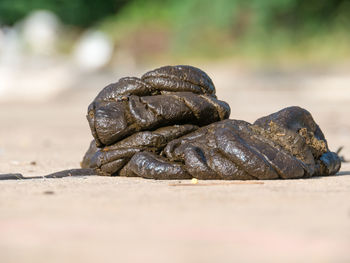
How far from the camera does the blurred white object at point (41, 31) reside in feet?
101

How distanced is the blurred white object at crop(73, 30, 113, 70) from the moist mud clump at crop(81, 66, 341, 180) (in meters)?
21.5

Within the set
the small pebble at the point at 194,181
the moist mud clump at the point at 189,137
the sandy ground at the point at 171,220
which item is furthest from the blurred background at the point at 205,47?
the sandy ground at the point at 171,220

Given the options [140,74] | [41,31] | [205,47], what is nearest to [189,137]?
[140,74]

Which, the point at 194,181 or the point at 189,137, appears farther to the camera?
the point at 189,137

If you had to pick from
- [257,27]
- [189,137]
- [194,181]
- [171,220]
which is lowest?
[171,220]

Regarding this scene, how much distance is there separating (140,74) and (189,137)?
18924 mm

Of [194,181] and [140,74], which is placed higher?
[140,74]

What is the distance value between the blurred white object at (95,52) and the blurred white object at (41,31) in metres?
1.29

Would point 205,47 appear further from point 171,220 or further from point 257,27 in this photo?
point 171,220

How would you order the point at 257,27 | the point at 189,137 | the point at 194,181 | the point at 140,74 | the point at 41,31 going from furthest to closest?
the point at 41,31, the point at 257,27, the point at 140,74, the point at 189,137, the point at 194,181

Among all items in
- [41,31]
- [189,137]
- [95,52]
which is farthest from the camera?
[41,31]

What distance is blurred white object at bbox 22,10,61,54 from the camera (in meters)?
30.8

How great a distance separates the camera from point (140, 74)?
24.8m

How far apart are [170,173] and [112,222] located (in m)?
1.81
